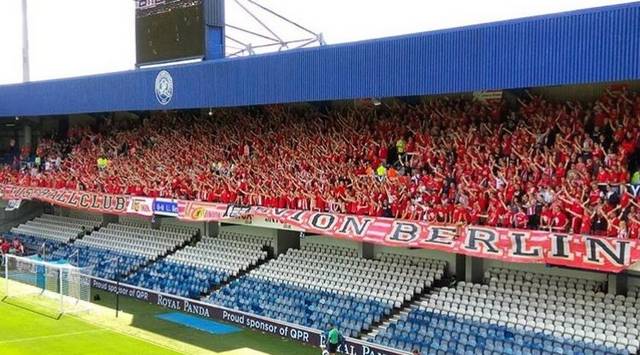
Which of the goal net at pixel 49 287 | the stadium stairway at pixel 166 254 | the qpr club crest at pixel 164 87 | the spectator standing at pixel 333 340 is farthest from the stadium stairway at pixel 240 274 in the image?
the spectator standing at pixel 333 340

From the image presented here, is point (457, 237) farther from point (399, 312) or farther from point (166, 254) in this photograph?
point (166, 254)

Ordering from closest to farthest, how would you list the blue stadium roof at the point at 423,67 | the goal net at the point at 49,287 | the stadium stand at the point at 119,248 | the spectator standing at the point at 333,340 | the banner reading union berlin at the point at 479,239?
the banner reading union berlin at the point at 479,239
the blue stadium roof at the point at 423,67
the spectator standing at the point at 333,340
the goal net at the point at 49,287
the stadium stand at the point at 119,248

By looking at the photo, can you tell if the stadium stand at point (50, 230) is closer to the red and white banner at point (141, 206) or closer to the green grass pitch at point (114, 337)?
the red and white banner at point (141, 206)

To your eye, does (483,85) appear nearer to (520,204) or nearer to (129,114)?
(520,204)

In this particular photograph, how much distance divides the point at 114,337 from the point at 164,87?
1256 centimetres

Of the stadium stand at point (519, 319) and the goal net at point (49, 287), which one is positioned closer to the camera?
the stadium stand at point (519, 319)

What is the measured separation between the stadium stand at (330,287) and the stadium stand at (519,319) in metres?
0.77

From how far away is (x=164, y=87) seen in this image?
1293 inches

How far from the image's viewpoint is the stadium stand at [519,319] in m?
18.9

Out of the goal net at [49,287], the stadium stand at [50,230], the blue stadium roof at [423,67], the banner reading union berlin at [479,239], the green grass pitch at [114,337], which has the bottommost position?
the green grass pitch at [114,337]

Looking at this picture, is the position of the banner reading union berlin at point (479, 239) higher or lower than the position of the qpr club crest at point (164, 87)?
lower

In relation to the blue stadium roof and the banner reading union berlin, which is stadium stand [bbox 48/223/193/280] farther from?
the banner reading union berlin

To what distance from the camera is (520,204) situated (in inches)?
835

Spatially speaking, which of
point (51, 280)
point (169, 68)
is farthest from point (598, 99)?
point (51, 280)
